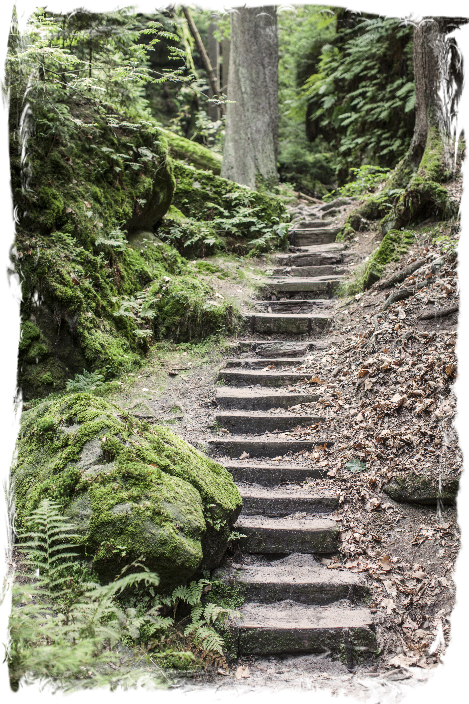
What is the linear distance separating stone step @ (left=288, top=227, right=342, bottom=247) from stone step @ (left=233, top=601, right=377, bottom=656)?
26.3 feet

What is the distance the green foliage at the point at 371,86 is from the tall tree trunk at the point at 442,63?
9.45 feet

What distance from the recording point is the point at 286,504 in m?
4.19

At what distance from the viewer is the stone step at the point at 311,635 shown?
3.19 m

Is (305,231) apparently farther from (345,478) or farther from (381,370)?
(345,478)

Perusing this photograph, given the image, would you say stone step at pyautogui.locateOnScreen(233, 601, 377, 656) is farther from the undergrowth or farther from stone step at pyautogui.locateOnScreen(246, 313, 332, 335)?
stone step at pyautogui.locateOnScreen(246, 313, 332, 335)

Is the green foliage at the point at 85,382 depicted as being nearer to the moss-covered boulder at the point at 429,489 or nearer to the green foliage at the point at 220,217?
the moss-covered boulder at the point at 429,489

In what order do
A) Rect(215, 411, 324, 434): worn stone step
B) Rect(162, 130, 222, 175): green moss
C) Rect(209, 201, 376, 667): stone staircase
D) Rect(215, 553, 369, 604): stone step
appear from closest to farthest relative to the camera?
Rect(209, 201, 376, 667): stone staircase, Rect(215, 553, 369, 604): stone step, Rect(215, 411, 324, 434): worn stone step, Rect(162, 130, 222, 175): green moss

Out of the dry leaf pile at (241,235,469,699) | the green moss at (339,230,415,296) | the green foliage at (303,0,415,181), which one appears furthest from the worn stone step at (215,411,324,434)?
the green foliage at (303,0,415,181)

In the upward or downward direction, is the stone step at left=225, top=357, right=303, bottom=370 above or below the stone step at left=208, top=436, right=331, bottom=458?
above

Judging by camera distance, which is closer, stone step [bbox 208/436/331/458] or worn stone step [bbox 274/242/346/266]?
stone step [bbox 208/436/331/458]

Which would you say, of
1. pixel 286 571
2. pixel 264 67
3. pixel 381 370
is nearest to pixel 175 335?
pixel 381 370

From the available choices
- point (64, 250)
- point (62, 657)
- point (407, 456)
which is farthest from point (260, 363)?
point (62, 657)

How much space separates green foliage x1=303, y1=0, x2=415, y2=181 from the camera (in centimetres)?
1120

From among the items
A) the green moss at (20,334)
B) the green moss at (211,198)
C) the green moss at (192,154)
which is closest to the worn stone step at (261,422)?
the green moss at (20,334)
